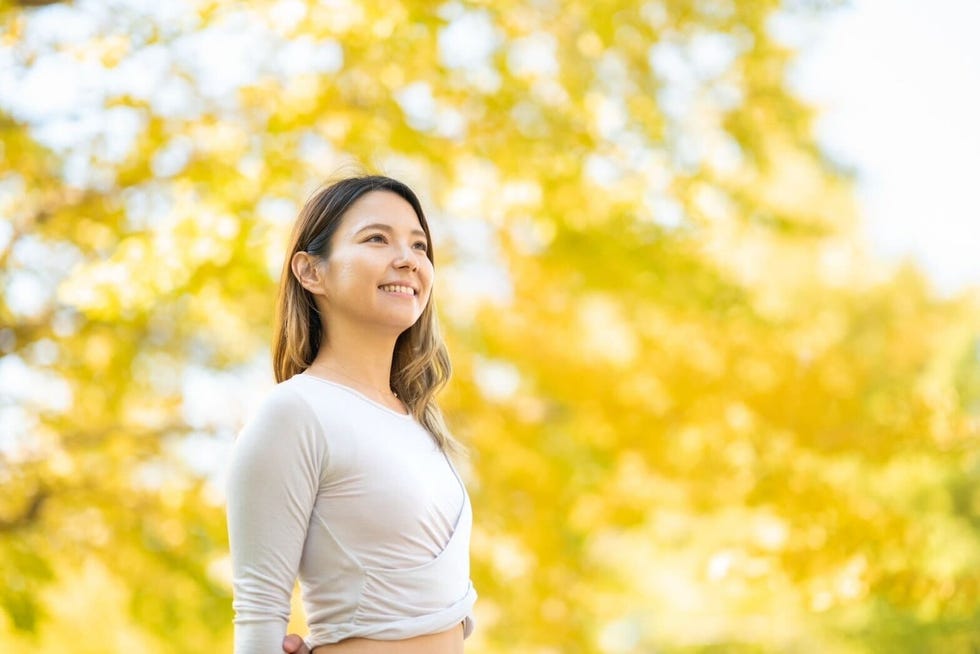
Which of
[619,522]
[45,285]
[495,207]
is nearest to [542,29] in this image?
[495,207]

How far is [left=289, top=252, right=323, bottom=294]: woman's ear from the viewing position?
5.91 feet

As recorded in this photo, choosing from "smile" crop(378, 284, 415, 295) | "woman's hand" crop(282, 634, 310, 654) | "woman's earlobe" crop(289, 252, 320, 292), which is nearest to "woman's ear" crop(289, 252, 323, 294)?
"woman's earlobe" crop(289, 252, 320, 292)

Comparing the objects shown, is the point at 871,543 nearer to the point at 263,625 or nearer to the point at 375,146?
the point at 375,146

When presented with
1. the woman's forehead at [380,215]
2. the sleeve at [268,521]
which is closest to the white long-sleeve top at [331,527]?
the sleeve at [268,521]

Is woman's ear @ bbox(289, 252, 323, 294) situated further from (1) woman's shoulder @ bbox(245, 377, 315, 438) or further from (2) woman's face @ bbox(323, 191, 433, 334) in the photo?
(1) woman's shoulder @ bbox(245, 377, 315, 438)

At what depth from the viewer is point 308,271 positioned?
1817mm

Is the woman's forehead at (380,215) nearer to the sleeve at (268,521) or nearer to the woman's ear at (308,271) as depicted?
the woman's ear at (308,271)

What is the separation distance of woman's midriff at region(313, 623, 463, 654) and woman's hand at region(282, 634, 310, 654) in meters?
0.02

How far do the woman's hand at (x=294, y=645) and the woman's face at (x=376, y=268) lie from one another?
0.50m

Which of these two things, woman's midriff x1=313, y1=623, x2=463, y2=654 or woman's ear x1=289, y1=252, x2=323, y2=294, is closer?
woman's midriff x1=313, y1=623, x2=463, y2=654

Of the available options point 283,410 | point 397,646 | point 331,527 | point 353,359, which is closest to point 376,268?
point 353,359

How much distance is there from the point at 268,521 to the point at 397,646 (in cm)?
27

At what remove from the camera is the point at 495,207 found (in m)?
5.00

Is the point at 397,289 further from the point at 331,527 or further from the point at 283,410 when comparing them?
the point at 331,527
